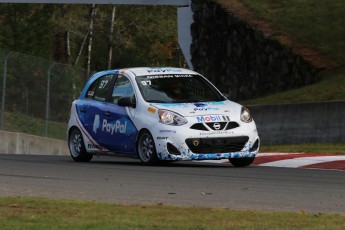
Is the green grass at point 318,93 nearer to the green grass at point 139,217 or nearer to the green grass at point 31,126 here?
the green grass at point 31,126

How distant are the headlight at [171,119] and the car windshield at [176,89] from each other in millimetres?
618

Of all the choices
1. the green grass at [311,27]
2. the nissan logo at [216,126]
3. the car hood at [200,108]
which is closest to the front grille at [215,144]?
the nissan logo at [216,126]

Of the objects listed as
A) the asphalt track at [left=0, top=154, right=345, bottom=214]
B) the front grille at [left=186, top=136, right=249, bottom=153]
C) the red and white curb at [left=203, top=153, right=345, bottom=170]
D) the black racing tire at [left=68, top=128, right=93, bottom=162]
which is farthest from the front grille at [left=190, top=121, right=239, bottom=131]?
the black racing tire at [left=68, top=128, right=93, bottom=162]

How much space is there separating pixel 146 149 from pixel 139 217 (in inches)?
302

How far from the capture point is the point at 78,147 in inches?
800

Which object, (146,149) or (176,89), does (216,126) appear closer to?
(146,149)

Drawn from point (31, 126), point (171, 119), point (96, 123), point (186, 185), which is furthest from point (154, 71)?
point (31, 126)

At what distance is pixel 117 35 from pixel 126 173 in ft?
179

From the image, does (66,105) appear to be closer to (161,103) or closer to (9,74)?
(9,74)

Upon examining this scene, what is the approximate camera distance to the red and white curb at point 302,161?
18.0 m

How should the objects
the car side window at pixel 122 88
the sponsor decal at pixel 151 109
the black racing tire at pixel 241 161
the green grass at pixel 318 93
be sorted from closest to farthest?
the sponsor decal at pixel 151 109 < the black racing tire at pixel 241 161 < the car side window at pixel 122 88 < the green grass at pixel 318 93

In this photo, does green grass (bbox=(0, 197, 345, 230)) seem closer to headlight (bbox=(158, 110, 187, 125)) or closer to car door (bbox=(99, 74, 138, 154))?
headlight (bbox=(158, 110, 187, 125))

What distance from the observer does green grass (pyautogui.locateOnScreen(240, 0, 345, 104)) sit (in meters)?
30.6

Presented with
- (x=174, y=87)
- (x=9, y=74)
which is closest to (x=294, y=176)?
(x=174, y=87)
